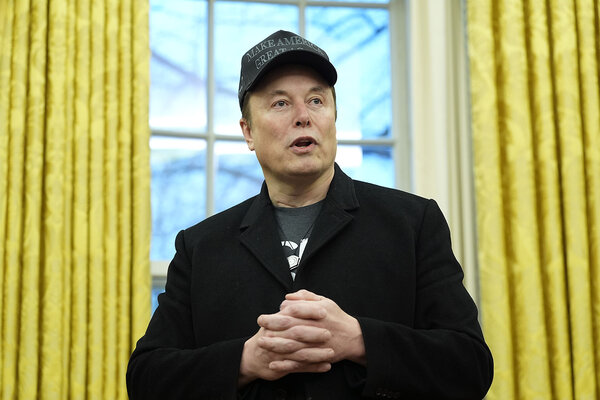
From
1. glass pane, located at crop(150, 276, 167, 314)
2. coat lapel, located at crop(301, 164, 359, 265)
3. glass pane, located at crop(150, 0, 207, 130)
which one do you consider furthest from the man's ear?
glass pane, located at crop(150, 0, 207, 130)

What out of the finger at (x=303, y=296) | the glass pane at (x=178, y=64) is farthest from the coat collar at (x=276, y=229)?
the glass pane at (x=178, y=64)

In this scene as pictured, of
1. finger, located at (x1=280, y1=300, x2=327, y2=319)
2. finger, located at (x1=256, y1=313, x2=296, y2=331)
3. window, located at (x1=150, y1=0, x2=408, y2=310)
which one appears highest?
window, located at (x1=150, y1=0, x2=408, y2=310)

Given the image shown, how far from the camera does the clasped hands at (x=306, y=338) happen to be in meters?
1.30

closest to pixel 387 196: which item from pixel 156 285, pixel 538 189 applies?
pixel 538 189

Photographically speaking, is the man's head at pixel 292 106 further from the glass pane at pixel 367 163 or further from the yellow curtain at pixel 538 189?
the glass pane at pixel 367 163

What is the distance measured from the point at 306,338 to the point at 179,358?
10.4 inches

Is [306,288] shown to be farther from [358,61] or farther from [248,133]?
[358,61]

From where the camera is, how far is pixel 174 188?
311 centimetres

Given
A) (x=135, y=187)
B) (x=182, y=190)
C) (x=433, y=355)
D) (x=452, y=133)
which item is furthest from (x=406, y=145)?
(x=433, y=355)

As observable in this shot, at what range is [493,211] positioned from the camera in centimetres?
286

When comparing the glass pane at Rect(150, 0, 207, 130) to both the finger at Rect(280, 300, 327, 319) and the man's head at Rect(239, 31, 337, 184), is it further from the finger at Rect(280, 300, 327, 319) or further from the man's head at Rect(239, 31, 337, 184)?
the finger at Rect(280, 300, 327, 319)

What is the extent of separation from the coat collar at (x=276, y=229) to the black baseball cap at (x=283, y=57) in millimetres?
230

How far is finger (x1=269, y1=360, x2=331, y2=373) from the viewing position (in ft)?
4.30

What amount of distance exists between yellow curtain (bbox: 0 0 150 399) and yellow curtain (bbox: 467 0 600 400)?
1244 mm
